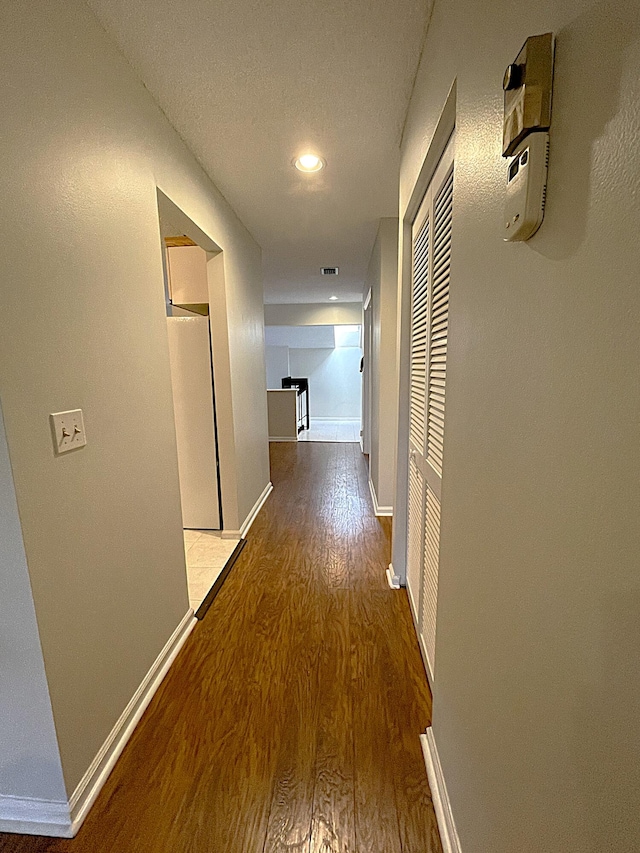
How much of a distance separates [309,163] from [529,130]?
6.44 feet

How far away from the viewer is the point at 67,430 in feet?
3.50

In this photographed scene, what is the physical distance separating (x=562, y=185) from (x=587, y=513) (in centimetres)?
43

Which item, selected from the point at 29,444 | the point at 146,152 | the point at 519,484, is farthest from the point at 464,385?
the point at 146,152

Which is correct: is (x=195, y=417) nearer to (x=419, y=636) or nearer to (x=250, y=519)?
(x=250, y=519)

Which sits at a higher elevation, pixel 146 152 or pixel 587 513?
pixel 146 152

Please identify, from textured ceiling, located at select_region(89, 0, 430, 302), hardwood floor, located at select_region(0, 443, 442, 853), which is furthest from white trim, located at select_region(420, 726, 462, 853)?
textured ceiling, located at select_region(89, 0, 430, 302)

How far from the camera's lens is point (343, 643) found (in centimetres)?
177

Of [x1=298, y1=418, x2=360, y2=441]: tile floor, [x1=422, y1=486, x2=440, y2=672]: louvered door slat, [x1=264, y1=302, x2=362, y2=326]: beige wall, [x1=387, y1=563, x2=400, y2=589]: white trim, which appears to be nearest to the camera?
[x1=422, y1=486, x2=440, y2=672]: louvered door slat

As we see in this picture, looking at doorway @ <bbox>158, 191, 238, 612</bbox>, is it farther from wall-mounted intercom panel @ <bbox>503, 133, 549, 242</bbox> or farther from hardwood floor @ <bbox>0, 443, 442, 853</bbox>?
wall-mounted intercom panel @ <bbox>503, 133, 549, 242</bbox>

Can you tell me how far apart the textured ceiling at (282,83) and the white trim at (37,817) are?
2.43m

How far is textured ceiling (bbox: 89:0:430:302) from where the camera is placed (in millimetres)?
1228

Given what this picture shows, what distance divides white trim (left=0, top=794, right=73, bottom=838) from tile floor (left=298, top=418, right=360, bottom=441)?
584 centimetres

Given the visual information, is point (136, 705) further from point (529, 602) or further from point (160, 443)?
point (529, 602)

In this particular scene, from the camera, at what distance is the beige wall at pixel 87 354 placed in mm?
933
